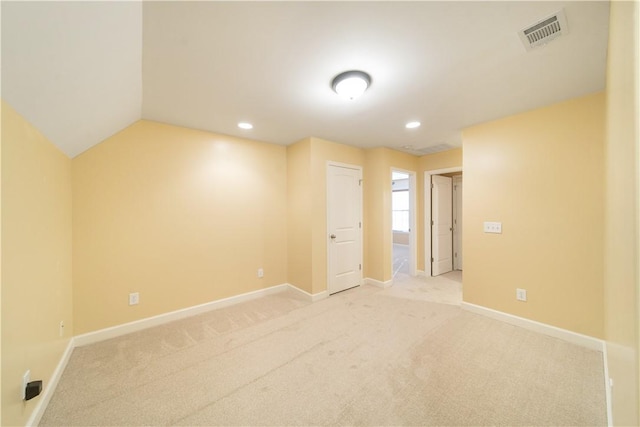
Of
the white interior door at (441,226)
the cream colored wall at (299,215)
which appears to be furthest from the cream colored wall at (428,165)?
the cream colored wall at (299,215)

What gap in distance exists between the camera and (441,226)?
4.78m

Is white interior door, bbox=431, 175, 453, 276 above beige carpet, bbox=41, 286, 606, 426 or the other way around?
above

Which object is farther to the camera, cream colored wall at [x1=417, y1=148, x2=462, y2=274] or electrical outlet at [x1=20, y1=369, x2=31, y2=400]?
cream colored wall at [x1=417, y1=148, x2=462, y2=274]

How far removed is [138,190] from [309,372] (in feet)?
8.53

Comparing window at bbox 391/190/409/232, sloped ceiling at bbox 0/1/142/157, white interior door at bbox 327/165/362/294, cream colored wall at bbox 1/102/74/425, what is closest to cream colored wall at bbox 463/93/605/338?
white interior door at bbox 327/165/362/294

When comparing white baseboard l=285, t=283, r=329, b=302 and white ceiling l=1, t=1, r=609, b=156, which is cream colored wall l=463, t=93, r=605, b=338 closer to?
white ceiling l=1, t=1, r=609, b=156

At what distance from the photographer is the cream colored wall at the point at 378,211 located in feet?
13.2

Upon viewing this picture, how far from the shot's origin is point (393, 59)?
1.66m

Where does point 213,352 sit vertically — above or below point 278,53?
below

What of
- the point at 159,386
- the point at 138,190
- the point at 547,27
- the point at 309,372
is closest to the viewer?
the point at 547,27

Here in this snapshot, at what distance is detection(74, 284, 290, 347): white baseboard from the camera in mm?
2344

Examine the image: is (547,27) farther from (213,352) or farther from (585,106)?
(213,352)

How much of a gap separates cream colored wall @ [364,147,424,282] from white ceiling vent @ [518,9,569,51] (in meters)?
2.53

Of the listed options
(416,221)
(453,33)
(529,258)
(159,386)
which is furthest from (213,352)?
(416,221)
